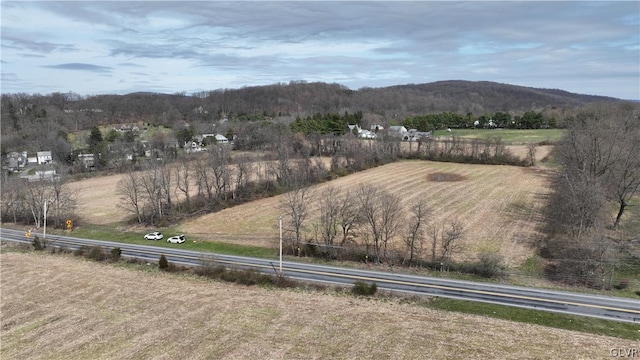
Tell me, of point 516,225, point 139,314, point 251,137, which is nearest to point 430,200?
point 516,225

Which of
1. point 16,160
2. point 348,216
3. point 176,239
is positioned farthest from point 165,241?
point 16,160

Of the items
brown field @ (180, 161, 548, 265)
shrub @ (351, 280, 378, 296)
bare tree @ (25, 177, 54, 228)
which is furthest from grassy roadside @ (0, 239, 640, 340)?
bare tree @ (25, 177, 54, 228)

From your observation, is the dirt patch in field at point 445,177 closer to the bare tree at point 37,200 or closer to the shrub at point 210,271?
the shrub at point 210,271

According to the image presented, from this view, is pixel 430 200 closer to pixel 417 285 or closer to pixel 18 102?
pixel 417 285

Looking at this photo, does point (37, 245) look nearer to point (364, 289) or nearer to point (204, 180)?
point (204, 180)

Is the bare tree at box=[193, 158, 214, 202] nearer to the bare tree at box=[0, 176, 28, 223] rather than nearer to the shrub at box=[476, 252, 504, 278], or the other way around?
the bare tree at box=[0, 176, 28, 223]
